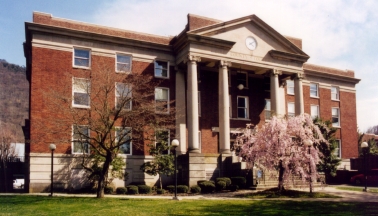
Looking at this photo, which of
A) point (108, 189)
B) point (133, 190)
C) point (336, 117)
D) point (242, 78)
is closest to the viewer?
point (108, 189)

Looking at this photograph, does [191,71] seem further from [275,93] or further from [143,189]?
[143,189]

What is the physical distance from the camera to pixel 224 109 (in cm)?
3284

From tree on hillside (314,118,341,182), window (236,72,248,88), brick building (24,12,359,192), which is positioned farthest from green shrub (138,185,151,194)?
tree on hillside (314,118,341,182)

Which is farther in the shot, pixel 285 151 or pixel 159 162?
pixel 159 162

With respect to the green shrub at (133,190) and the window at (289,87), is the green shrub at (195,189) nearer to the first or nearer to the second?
the green shrub at (133,190)

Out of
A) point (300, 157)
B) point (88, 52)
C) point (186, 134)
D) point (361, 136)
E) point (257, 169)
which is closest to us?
point (300, 157)

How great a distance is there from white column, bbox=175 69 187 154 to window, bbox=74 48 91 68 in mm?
8227

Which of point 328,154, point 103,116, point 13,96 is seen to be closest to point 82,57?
point 103,116

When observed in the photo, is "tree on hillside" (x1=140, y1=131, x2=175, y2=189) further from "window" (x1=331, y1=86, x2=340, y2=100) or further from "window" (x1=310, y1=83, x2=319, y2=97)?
"window" (x1=331, y1=86, x2=340, y2=100)

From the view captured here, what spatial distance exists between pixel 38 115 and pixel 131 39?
10.1 m

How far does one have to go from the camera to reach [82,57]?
31.7 metres

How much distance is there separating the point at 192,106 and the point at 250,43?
9025 mm

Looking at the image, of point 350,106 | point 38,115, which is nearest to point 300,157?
point 38,115

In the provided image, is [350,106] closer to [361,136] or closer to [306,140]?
[361,136]
